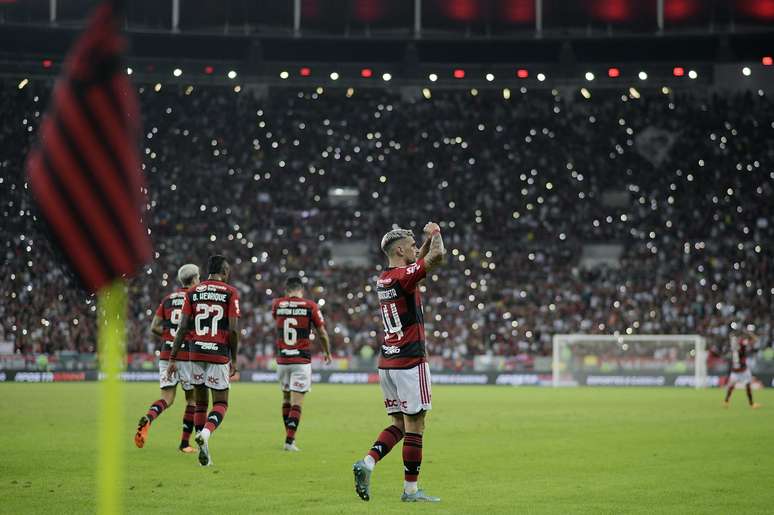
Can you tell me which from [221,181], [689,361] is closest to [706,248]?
[689,361]

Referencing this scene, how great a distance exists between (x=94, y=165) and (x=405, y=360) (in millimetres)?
6804

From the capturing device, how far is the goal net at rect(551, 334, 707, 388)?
139 ft

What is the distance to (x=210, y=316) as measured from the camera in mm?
14859

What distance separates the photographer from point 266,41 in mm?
57406

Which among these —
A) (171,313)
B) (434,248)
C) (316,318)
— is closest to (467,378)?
(316,318)

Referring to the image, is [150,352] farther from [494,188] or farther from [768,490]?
[768,490]

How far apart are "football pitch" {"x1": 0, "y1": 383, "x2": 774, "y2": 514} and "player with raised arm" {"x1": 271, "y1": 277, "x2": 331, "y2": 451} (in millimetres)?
910

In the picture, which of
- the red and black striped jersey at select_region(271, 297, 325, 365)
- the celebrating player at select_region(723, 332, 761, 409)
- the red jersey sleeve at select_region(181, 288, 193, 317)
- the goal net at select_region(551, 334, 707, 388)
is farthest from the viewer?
the goal net at select_region(551, 334, 707, 388)

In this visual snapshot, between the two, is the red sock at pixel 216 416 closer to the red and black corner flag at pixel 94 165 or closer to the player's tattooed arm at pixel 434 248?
the player's tattooed arm at pixel 434 248

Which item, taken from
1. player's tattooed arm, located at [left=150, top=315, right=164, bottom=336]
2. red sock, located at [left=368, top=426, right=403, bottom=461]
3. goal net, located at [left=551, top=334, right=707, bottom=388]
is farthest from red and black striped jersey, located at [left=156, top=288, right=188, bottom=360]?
goal net, located at [left=551, top=334, right=707, bottom=388]

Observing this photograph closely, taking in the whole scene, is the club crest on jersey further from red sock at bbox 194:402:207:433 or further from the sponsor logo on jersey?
red sock at bbox 194:402:207:433

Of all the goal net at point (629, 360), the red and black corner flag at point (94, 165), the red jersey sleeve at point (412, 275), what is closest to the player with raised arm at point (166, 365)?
the red jersey sleeve at point (412, 275)

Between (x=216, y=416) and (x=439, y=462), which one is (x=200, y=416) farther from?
(x=439, y=462)

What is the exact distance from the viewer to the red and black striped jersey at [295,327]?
1731 cm
